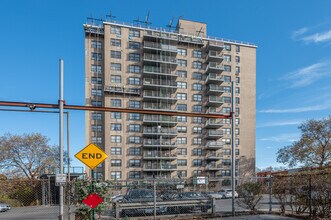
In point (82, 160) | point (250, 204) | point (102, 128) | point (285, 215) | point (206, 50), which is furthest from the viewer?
point (206, 50)

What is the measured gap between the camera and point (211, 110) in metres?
59.3

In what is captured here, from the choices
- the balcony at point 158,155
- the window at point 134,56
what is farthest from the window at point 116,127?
the window at point 134,56

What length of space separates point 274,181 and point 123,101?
44.2 meters

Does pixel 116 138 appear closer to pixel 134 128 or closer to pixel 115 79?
pixel 134 128

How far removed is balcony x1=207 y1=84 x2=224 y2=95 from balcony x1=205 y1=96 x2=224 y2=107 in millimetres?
1193

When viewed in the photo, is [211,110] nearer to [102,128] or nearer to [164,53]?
[164,53]

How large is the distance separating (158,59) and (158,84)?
5636 mm

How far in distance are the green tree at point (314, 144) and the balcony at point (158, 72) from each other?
28430 mm

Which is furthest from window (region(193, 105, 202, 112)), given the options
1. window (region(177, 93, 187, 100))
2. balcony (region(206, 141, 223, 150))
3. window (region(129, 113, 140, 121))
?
window (region(129, 113, 140, 121))

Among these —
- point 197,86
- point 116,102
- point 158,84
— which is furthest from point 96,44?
point 197,86

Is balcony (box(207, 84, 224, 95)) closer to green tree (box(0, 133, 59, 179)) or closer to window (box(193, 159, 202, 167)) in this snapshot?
window (box(193, 159, 202, 167))

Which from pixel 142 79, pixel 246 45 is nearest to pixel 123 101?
pixel 142 79

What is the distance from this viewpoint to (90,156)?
8195 mm

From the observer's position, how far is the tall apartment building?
52875 millimetres
